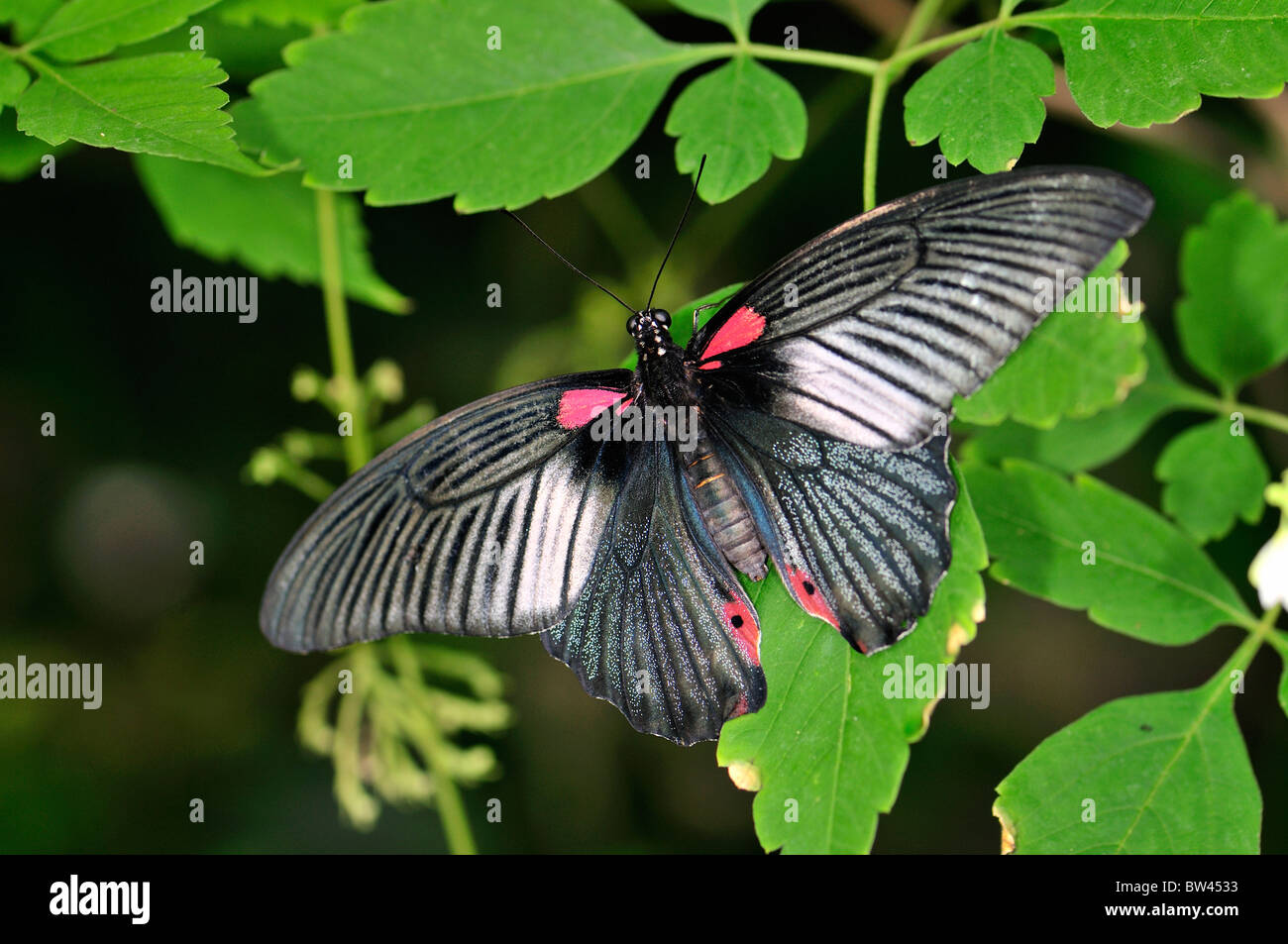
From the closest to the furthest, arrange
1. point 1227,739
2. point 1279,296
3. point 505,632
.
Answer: point 505,632, point 1227,739, point 1279,296

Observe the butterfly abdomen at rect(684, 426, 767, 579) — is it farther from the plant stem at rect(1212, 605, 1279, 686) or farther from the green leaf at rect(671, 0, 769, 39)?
the plant stem at rect(1212, 605, 1279, 686)

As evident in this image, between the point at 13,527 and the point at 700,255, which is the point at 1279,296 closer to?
the point at 700,255

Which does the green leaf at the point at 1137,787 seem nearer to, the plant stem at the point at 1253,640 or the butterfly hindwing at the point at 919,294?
the plant stem at the point at 1253,640

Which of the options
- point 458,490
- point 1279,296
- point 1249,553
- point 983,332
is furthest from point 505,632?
point 1249,553

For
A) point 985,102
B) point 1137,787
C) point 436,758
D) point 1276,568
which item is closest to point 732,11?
point 985,102

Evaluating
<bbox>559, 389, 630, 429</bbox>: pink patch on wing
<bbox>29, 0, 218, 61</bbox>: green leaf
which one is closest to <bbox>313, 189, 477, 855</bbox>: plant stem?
<bbox>29, 0, 218, 61</bbox>: green leaf

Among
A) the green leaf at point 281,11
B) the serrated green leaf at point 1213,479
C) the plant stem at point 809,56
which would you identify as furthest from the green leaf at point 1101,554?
the green leaf at point 281,11
